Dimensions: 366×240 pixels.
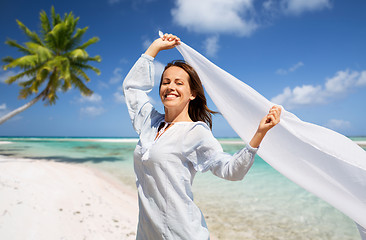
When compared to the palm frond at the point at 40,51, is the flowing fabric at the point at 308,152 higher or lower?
lower

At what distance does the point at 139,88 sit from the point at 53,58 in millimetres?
13883

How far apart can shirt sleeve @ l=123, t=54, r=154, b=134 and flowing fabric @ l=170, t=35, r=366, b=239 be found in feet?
1.70

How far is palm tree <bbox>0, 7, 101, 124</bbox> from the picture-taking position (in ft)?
40.9

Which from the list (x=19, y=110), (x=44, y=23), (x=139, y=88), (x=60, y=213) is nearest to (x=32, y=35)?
(x=44, y=23)

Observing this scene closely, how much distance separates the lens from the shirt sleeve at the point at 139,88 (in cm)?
179

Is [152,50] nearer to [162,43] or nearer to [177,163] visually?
[162,43]

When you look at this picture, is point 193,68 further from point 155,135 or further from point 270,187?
point 270,187

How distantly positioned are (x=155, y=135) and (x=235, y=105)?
2.14 ft

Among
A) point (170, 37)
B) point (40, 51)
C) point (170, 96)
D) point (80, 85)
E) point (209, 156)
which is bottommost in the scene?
point (209, 156)

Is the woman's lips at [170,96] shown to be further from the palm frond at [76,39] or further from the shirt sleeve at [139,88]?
the palm frond at [76,39]

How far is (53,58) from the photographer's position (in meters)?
13.2

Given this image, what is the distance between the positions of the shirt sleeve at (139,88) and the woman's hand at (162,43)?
0.05 meters

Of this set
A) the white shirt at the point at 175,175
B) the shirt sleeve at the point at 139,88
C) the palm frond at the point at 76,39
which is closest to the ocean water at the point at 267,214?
the white shirt at the point at 175,175

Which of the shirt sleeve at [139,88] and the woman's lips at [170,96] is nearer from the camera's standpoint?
the woman's lips at [170,96]
